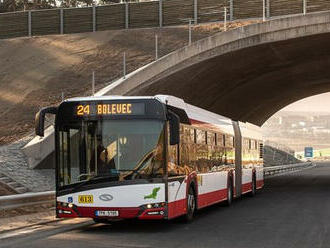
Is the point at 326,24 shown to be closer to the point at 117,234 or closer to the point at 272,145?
the point at 117,234

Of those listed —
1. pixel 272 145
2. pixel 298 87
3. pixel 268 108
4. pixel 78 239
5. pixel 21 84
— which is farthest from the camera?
pixel 272 145

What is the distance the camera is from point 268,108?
51.4m

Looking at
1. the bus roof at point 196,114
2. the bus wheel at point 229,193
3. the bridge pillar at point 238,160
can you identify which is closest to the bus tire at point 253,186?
the bus roof at point 196,114

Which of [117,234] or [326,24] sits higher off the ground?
[326,24]

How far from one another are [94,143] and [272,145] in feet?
233

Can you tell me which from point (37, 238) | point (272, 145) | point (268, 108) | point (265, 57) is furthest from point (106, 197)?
point (272, 145)

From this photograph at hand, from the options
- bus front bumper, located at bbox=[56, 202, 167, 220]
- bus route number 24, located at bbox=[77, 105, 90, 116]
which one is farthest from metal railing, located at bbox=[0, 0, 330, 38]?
bus front bumper, located at bbox=[56, 202, 167, 220]

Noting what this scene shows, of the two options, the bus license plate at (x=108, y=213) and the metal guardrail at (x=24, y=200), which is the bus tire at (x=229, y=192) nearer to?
the metal guardrail at (x=24, y=200)

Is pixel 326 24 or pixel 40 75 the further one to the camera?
pixel 40 75

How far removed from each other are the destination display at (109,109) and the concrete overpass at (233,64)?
11534 mm

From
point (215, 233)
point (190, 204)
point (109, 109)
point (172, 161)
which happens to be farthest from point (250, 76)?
point (215, 233)

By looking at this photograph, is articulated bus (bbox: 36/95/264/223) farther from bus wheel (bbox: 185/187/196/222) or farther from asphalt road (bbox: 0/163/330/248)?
bus wheel (bbox: 185/187/196/222)

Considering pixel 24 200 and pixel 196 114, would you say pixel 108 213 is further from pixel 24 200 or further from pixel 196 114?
pixel 196 114

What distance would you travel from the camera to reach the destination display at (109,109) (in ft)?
41.6
